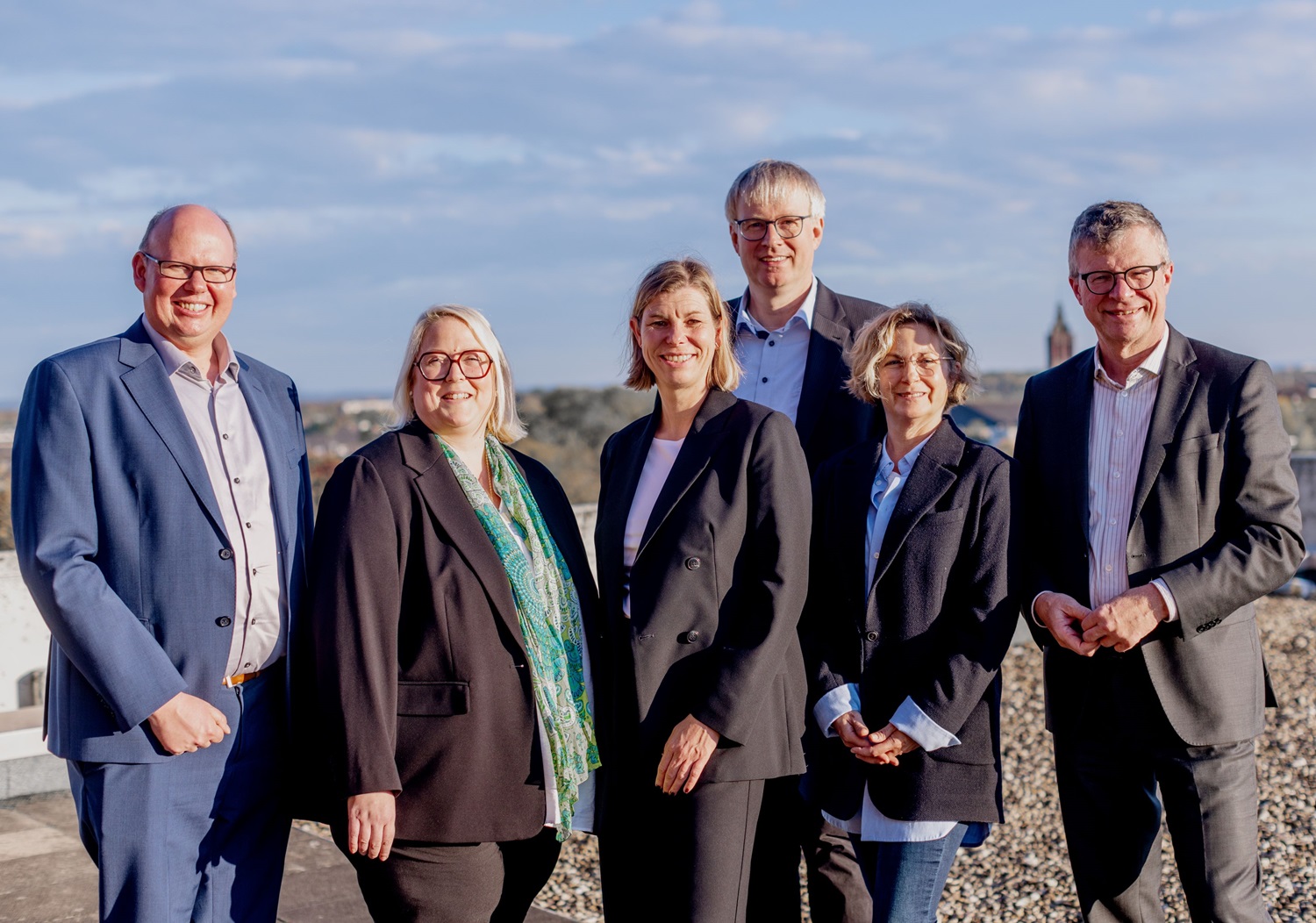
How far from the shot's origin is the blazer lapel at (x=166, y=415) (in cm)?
310

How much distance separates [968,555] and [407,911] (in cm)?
168

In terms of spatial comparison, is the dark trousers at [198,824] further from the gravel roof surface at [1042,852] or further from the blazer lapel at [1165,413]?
the blazer lapel at [1165,413]

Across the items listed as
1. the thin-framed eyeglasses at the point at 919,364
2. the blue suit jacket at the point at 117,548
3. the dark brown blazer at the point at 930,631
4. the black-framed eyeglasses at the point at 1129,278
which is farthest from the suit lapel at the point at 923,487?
the blue suit jacket at the point at 117,548

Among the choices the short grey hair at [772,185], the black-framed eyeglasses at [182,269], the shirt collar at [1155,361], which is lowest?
the shirt collar at [1155,361]

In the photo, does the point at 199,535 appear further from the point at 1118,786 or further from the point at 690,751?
the point at 1118,786

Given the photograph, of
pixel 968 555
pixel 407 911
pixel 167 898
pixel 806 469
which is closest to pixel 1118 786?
pixel 968 555

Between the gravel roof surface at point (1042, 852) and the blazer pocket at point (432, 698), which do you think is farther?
the gravel roof surface at point (1042, 852)

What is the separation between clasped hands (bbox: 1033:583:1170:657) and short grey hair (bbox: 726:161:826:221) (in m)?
1.52

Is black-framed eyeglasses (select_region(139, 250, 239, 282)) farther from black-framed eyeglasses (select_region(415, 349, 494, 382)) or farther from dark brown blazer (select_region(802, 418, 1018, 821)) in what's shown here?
dark brown blazer (select_region(802, 418, 1018, 821))

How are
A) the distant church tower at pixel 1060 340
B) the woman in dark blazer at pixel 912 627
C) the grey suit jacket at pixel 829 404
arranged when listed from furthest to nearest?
the distant church tower at pixel 1060 340
the grey suit jacket at pixel 829 404
the woman in dark blazer at pixel 912 627

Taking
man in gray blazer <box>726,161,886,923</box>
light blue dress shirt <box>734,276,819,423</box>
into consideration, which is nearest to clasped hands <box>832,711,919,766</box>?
man in gray blazer <box>726,161,886,923</box>

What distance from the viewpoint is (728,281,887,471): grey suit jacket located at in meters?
4.02

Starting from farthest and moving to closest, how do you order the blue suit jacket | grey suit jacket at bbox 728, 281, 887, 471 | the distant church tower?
the distant church tower, grey suit jacket at bbox 728, 281, 887, 471, the blue suit jacket

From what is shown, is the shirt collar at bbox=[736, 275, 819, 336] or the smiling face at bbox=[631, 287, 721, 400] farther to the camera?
the shirt collar at bbox=[736, 275, 819, 336]
